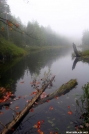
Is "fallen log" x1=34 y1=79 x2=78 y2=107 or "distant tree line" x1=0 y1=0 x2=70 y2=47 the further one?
"fallen log" x1=34 y1=79 x2=78 y2=107

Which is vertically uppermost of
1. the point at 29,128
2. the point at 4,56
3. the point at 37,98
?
the point at 4,56

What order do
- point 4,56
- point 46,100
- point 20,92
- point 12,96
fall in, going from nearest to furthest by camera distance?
point 46,100, point 12,96, point 20,92, point 4,56

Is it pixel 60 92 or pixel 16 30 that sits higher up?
pixel 16 30

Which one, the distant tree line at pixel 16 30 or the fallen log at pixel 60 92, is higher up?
the distant tree line at pixel 16 30

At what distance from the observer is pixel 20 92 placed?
10117 mm

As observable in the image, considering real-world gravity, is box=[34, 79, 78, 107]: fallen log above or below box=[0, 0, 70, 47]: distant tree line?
below

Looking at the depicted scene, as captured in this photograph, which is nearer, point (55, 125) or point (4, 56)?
point (55, 125)

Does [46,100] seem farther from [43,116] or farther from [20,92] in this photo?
[20,92]

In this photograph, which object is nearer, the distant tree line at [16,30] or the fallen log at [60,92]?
the distant tree line at [16,30]

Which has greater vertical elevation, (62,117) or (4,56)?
(4,56)

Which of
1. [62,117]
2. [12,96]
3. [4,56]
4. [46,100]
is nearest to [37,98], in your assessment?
[46,100]

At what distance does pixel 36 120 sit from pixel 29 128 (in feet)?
2.20

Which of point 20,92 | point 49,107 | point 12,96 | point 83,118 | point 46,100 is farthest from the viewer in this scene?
point 20,92

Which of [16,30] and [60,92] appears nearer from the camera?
[16,30]
